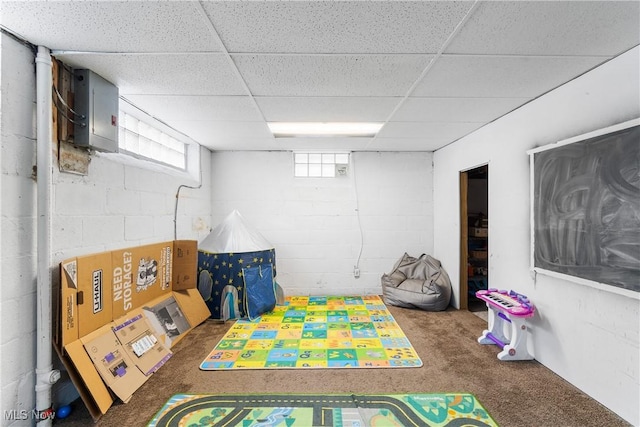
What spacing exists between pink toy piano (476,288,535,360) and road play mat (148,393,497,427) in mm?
725

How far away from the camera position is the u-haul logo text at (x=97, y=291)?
6.30 feet

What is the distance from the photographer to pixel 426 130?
10.4 feet

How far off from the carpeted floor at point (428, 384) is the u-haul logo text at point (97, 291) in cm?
57

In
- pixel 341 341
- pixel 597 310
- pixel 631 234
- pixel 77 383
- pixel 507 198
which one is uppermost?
pixel 507 198

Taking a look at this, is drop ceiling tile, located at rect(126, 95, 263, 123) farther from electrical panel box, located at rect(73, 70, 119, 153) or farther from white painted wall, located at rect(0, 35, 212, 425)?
white painted wall, located at rect(0, 35, 212, 425)

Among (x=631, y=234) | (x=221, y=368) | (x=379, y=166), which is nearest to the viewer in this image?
(x=631, y=234)

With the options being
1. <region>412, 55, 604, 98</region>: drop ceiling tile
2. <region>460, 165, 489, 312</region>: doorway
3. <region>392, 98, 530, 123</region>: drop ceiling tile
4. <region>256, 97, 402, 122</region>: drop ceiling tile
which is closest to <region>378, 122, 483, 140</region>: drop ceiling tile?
<region>392, 98, 530, 123</region>: drop ceiling tile

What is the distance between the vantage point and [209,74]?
189 cm

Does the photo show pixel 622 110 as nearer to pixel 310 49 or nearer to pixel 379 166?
pixel 310 49

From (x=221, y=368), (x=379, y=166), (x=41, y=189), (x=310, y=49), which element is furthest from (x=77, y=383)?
(x=379, y=166)

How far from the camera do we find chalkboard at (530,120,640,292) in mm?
1578

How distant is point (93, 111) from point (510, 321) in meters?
3.38

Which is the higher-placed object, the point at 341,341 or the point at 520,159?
the point at 520,159

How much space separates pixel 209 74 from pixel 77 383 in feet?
6.54
